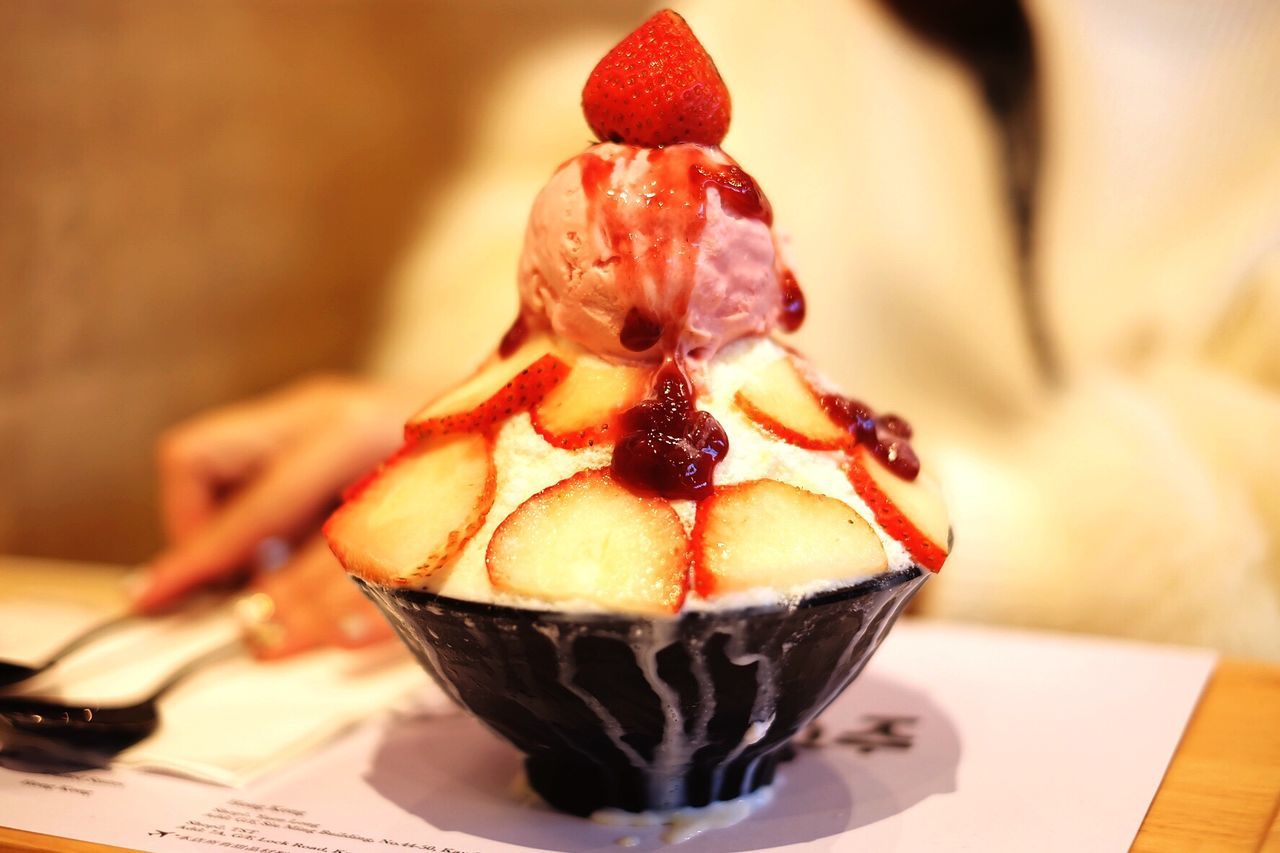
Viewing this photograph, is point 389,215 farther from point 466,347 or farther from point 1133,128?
point 1133,128

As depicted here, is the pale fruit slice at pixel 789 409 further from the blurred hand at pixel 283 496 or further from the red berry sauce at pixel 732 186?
the blurred hand at pixel 283 496

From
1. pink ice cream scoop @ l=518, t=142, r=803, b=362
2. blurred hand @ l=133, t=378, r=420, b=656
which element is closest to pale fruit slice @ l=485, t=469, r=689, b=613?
pink ice cream scoop @ l=518, t=142, r=803, b=362

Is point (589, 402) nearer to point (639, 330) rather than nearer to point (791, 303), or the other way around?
point (639, 330)

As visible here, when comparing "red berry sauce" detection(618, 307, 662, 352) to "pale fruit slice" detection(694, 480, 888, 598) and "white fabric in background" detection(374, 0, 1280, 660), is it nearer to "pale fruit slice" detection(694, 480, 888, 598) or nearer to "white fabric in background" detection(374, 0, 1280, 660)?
"pale fruit slice" detection(694, 480, 888, 598)

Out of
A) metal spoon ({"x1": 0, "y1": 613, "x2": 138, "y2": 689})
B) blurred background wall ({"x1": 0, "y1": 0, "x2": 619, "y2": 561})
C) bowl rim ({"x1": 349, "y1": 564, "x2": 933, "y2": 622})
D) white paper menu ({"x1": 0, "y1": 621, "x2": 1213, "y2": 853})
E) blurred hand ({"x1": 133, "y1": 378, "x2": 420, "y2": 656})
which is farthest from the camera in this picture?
blurred background wall ({"x1": 0, "y1": 0, "x2": 619, "y2": 561})

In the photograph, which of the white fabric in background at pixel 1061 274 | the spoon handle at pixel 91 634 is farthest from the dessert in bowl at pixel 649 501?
the white fabric in background at pixel 1061 274

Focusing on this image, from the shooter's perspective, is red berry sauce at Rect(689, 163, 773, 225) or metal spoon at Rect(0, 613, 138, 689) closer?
red berry sauce at Rect(689, 163, 773, 225)
